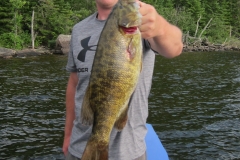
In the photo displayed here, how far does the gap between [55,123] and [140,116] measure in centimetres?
778

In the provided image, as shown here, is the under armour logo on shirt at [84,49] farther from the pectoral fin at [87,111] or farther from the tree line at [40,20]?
the tree line at [40,20]

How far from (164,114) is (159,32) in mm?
9052

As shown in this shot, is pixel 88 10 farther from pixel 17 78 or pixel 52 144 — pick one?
pixel 52 144

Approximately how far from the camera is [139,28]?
2318mm

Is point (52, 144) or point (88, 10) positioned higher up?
point (88, 10)

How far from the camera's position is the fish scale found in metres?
2.20

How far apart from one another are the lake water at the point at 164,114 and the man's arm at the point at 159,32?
5.69 m

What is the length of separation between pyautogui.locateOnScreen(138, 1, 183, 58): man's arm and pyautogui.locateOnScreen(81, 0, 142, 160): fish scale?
153mm

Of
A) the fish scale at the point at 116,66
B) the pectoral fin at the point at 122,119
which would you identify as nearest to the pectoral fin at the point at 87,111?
the fish scale at the point at 116,66

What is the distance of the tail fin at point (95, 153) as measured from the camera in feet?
8.42

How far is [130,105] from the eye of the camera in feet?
9.42

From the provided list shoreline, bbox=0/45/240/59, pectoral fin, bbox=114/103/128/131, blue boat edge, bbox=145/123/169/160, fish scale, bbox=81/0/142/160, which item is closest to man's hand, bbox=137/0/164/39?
fish scale, bbox=81/0/142/160

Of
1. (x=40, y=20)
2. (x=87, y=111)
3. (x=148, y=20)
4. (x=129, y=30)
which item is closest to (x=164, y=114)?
(x=87, y=111)

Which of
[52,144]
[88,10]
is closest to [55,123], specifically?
[52,144]
